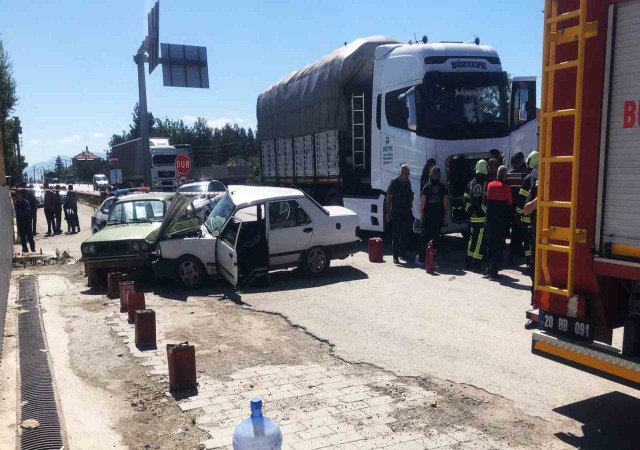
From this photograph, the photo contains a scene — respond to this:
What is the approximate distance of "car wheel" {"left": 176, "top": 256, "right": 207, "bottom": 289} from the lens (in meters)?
9.62

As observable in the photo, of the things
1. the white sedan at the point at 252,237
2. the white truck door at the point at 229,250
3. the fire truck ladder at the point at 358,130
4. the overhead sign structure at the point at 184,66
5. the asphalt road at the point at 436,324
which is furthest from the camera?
the overhead sign structure at the point at 184,66

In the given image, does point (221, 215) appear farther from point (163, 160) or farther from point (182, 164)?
point (163, 160)

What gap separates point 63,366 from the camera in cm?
618

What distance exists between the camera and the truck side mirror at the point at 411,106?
11359 millimetres

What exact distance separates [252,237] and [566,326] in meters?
6.34

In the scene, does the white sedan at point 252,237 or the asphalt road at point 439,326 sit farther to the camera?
the white sedan at point 252,237

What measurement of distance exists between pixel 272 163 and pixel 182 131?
66427mm

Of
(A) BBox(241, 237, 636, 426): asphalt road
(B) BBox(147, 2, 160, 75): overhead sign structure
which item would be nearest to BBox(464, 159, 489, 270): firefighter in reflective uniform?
(A) BBox(241, 237, 636, 426): asphalt road

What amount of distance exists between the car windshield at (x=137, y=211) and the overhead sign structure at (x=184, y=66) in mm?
10167

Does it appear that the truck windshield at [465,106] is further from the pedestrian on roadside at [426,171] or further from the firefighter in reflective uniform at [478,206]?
the firefighter in reflective uniform at [478,206]

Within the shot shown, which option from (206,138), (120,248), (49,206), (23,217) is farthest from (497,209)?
(206,138)

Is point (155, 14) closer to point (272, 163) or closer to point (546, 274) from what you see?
point (272, 163)

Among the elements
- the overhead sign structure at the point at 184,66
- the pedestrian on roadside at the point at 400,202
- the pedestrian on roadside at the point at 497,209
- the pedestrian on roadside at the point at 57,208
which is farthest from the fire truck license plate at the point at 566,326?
the pedestrian on roadside at the point at 57,208

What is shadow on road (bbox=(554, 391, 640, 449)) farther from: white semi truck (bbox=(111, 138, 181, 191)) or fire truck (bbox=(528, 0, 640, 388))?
white semi truck (bbox=(111, 138, 181, 191))
